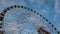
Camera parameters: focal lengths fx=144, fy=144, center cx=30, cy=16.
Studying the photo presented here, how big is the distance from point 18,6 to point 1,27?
3807mm

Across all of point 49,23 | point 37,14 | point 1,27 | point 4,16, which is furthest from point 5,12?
point 49,23

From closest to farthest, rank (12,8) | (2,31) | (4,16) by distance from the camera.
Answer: (2,31) → (4,16) → (12,8)

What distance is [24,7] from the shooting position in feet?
63.1

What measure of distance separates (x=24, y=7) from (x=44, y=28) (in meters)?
3.85

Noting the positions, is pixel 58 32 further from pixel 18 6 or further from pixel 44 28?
pixel 18 6

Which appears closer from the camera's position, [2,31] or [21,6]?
[2,31]

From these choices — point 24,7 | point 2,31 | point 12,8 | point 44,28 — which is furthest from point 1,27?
point 44,28

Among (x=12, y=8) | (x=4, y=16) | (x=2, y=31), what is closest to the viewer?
(x=2, y=31)

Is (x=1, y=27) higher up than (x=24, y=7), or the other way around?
(x=24, y=7)

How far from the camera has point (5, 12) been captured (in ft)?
58.6

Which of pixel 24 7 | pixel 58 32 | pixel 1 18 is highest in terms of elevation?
pixel 24 7

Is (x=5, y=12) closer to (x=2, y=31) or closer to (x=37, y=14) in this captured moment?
(x=2, y=31)

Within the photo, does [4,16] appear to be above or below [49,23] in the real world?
above

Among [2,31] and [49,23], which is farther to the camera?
[49,23]
